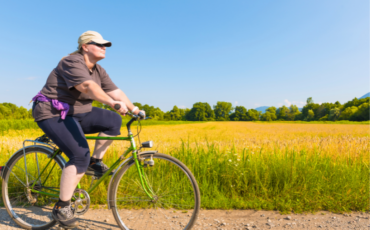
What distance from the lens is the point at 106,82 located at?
286 cm

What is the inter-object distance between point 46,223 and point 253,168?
302 cm

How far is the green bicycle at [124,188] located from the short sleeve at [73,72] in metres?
0.66

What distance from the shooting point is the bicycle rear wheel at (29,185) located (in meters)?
2.82

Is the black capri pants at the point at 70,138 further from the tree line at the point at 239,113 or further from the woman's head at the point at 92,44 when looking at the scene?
the tree line at the point at 239,113

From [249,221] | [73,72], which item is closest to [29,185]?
[73,72]

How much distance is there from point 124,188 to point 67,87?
134cm

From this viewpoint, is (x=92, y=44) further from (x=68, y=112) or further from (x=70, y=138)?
(x=70, y=138)

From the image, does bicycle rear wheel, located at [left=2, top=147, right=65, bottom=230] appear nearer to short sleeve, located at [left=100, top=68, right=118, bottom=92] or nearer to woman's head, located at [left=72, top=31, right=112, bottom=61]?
short sleeve, located at [left=100, top=68, right=118, bottom=92]

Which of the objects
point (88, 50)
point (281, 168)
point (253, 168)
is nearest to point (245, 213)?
point (253, 168)

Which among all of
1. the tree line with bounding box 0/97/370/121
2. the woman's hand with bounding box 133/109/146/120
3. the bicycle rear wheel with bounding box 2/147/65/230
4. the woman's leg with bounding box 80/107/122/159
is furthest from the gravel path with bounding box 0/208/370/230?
the tree line with bounding box 0/97/370/121

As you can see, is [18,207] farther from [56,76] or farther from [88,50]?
[88,50]

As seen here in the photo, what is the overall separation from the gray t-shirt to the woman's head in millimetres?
121

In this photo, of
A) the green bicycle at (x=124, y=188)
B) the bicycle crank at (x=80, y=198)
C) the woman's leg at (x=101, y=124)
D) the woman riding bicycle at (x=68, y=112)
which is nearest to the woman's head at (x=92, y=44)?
the woman riding bicycle at (x=68, y=112)

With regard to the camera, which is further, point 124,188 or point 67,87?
point 124,188
